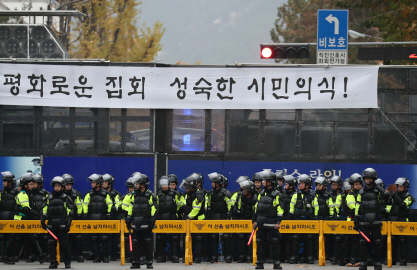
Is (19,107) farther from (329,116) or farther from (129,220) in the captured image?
(329,116)

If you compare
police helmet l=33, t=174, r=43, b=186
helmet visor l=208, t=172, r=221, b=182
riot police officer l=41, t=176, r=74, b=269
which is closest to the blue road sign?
helmet visor l=208, t=172, r=221, b=182

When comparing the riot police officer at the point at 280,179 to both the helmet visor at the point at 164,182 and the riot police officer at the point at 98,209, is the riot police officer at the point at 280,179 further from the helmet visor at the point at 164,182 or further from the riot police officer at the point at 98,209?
the riot police officer at the point at 98,209

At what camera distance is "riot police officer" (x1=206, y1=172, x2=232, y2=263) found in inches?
610

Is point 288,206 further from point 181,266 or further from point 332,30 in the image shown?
point 332,30

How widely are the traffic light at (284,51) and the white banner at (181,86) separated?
34.3 inches

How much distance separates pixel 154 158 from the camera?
1634cm

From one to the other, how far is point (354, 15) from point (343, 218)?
37.0m

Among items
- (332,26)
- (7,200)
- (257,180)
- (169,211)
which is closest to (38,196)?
(7,200)

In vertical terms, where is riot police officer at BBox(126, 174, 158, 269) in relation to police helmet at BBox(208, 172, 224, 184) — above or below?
below

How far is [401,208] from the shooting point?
15422mm

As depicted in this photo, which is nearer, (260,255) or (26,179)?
(260,255)

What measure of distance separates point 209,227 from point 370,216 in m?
3.54

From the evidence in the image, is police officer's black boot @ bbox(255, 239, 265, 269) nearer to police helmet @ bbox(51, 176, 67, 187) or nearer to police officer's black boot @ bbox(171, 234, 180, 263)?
police officer's black boot @ bbox(171, 234, 180, 263)

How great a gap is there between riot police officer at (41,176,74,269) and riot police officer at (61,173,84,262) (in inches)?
43.1
